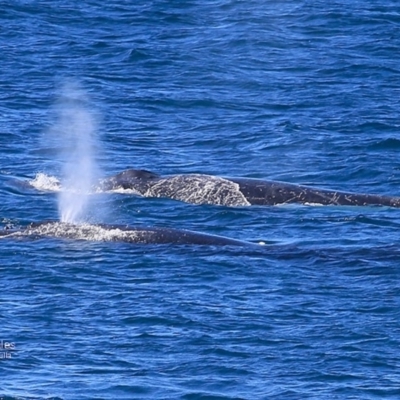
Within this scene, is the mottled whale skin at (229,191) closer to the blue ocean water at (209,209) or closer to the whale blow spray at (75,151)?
the blue ocean water at (209,209)

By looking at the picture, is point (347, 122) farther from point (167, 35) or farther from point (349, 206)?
point (167, 35)

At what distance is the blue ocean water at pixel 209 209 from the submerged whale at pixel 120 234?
510mm

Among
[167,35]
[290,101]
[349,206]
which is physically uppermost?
[167,35]

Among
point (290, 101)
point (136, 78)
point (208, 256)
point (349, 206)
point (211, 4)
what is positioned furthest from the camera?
point (211, 4)

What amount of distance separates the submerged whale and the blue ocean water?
510 mm

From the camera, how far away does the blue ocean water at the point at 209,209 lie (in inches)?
909

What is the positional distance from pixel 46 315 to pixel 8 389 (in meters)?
3.81

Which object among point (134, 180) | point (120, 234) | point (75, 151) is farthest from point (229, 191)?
point (75, 151)

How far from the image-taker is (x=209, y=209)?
36.0 metres

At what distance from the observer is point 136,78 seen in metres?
54.2

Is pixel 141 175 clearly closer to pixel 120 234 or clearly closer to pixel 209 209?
pixel 209 209

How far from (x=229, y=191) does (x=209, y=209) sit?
127 cm

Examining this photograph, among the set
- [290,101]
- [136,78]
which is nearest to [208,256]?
[290,101]

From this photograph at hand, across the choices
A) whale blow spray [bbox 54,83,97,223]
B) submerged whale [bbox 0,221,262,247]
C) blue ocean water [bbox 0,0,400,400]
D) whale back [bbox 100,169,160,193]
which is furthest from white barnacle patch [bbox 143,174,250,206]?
submerged whale [bbox 0,221,262,247]
